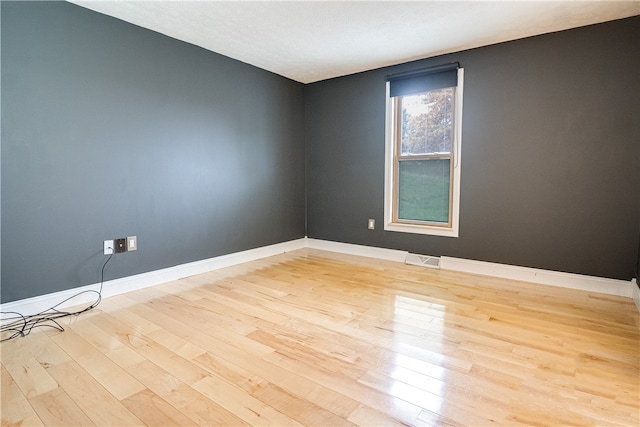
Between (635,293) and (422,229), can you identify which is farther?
(422,229)

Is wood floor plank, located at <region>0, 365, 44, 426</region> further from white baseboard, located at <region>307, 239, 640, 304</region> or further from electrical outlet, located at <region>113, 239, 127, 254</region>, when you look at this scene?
white baseboard, located at <region>307, 239, 640, 304</region>

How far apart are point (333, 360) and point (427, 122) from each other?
2.95m

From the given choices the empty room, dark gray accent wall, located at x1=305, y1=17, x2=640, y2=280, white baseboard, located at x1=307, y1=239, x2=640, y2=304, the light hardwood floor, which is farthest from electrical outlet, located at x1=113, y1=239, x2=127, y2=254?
dark gray accent wall, located at x1=305, y1=17, x2=640, y2=280

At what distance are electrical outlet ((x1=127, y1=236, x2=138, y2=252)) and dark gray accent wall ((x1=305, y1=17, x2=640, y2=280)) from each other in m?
2.84

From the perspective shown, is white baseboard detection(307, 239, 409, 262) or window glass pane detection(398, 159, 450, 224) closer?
window glass pane detection(398, 159, 450, 224)

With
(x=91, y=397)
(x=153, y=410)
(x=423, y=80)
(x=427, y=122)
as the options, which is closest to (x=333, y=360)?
(x=153, y=410)

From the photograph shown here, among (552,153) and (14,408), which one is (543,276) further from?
(14,408)

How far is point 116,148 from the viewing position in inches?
111

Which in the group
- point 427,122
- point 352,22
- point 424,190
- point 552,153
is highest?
point 352,22

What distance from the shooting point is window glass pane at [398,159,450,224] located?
3.76 m

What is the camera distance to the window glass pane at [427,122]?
366 cm

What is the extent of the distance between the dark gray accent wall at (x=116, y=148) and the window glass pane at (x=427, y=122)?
5.74 ft

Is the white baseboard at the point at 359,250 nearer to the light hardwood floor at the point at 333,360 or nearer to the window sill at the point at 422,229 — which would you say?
the window sill at the point at 422,229

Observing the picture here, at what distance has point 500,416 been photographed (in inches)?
54.2
